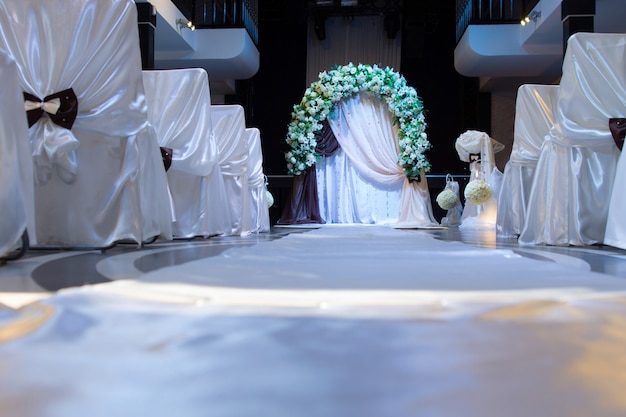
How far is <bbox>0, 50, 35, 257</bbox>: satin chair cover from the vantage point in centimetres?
202

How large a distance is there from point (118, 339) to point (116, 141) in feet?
7.82

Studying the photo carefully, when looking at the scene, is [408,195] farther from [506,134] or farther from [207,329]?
[207,329]

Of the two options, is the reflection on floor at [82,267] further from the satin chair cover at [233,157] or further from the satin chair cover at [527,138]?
the satin chair cover at [233,157]

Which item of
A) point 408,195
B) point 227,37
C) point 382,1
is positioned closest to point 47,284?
point 408,195

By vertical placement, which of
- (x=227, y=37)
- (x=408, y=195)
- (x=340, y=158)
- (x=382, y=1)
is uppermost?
(x=382, y=1)

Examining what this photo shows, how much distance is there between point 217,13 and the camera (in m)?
11.7

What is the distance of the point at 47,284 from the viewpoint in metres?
1.58

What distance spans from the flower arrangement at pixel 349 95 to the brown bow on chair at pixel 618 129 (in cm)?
578

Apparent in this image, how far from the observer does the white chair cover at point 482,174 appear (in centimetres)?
820

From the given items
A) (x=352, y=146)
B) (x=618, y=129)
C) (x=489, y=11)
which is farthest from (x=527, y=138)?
(x=489, y=11)

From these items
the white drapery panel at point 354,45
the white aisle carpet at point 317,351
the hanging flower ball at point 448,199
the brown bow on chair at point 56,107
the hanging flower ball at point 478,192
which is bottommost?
the hanging flower ball at point 448,199

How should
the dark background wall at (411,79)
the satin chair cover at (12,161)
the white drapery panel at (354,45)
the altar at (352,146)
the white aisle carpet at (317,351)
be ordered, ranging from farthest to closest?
1. the white drapery panel at (354,45)
2. the dark background wall at (411,79)
3. the altar at (352,146)
4. the satin chair cover at (12,161)
5. the white aisle carpet at (317,351)

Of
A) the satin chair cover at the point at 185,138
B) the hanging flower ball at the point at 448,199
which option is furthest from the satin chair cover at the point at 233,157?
the hanging flower ball at the point at 448,199

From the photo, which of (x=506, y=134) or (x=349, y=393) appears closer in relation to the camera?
(x=349, y=393)
